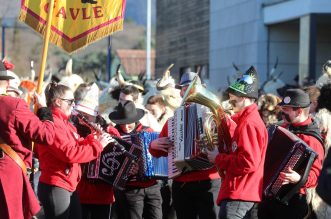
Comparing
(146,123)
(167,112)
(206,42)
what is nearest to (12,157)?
(146,123)

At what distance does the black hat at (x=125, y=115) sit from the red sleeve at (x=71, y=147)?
1130 mm

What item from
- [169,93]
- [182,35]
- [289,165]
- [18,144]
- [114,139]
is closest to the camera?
[18,144]

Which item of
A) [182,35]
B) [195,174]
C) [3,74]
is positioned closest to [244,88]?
[195,174]

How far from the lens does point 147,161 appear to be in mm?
8203

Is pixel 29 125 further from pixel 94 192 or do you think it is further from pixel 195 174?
pixel 195 174

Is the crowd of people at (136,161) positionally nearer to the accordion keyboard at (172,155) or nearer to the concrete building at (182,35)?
the accordion keyboard at (172,155)

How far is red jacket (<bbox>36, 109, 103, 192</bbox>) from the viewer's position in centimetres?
706

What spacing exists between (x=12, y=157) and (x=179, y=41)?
2870 centimetres

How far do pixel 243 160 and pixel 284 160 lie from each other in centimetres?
52

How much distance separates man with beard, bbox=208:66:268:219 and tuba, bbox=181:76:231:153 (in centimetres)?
7

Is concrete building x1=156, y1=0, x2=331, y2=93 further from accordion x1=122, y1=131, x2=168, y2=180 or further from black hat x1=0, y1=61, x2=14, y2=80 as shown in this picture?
black hat x1=0, y1=61, x2=14, y2=80

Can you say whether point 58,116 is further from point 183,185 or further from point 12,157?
point 183,185

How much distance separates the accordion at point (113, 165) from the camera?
8008 mm

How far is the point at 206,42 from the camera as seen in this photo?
3209 cm
